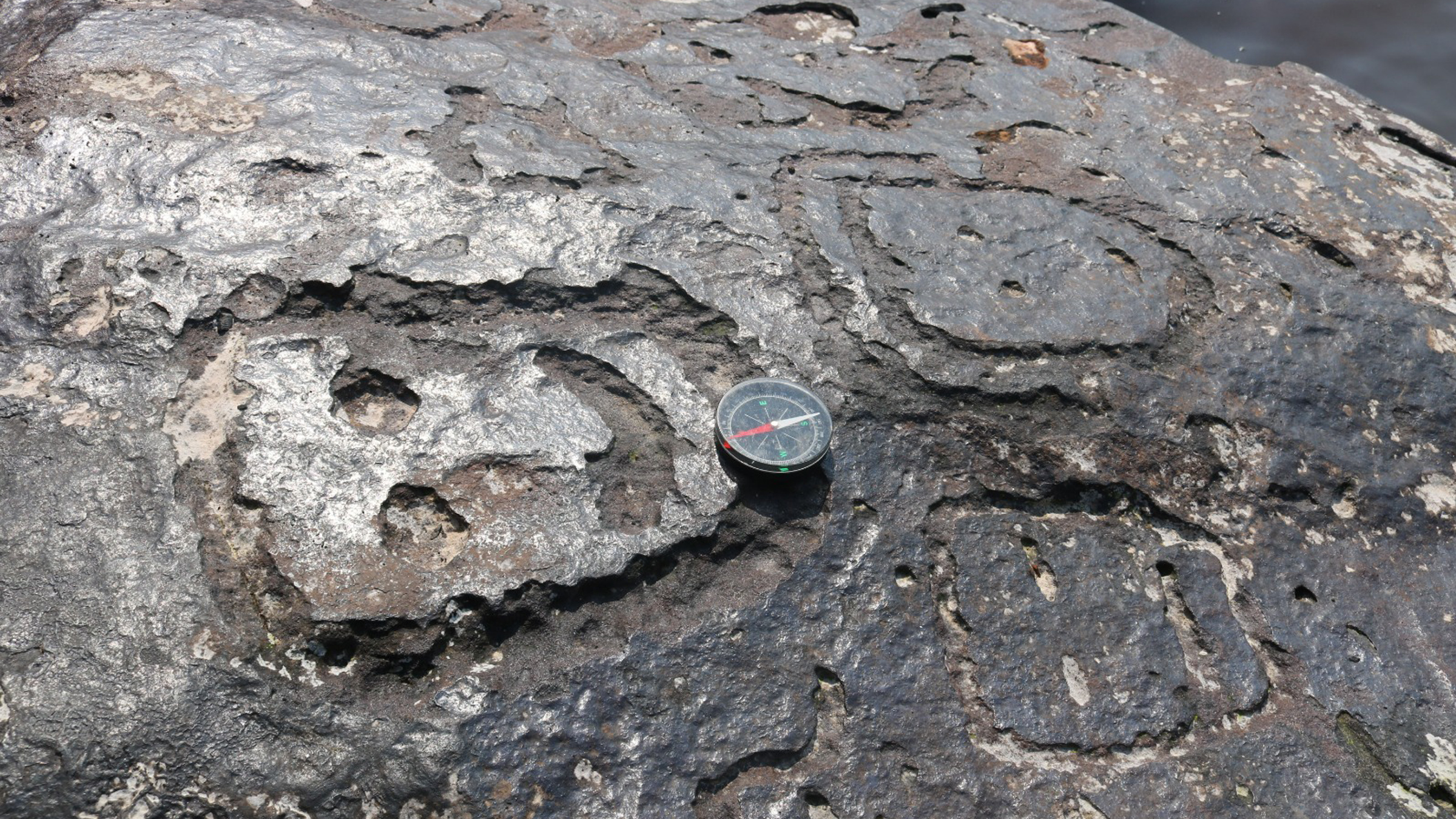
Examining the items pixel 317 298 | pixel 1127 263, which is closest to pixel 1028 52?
pixel 1127 263

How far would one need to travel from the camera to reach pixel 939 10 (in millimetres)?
3568

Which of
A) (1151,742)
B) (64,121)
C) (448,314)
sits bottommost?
(1151,742)

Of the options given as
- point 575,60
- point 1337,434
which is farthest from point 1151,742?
point 575,60

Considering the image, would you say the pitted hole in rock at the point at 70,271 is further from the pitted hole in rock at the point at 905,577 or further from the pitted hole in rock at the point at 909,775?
the pitted hole in rock at the point at 909,775

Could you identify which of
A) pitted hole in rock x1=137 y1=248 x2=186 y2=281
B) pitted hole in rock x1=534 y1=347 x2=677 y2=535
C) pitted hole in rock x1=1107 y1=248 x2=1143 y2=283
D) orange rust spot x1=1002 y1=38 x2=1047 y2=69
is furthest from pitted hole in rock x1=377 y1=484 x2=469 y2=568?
orange rust spot x1=1002 y1=38 x2=1047 y2=69

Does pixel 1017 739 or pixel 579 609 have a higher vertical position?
pixel 579 609

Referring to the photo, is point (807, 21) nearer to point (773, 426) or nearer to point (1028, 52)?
point (1028, 52)

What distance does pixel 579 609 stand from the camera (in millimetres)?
1895

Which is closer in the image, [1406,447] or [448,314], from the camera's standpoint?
[448,314]

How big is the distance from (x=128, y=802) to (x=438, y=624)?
0.50 meters

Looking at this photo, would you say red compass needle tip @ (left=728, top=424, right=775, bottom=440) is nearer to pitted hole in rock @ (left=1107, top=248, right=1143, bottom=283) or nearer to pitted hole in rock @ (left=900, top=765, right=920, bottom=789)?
pitted hole in rock @ (left=900, top=765, right=920, bottom=789)

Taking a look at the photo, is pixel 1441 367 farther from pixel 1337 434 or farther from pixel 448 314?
pixel 448 314

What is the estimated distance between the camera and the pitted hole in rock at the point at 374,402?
6.63 ft

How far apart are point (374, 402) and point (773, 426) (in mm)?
764
